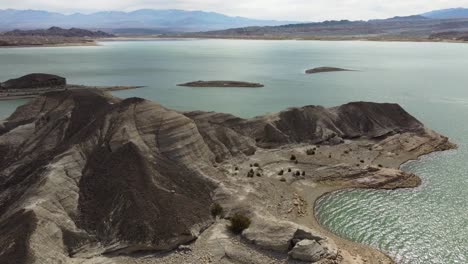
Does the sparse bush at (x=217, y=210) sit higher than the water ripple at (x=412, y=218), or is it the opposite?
the sparse bush at (x=217, y=210)

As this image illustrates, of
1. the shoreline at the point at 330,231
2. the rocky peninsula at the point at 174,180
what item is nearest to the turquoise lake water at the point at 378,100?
the shoreline at the point at 330,231

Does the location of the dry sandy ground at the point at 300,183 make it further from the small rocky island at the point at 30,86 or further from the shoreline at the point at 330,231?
the small rocky island at the point at 30,86

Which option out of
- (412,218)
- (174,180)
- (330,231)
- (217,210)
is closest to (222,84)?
(174,180)

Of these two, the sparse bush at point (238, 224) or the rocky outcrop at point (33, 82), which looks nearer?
the sparse bush at point (238, 224)

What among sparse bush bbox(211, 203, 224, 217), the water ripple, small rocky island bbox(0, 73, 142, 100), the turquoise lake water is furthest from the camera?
small rocky island bbox(0, 73, 142, 100)

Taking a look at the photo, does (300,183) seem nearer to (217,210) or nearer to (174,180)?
(217,210)

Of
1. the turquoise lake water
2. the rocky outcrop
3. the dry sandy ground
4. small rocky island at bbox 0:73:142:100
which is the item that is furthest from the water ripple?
the rocky outcrop

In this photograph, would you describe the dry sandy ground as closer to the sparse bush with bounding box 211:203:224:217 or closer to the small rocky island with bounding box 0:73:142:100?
the sparse bush with bounding box 211:203:224:217
